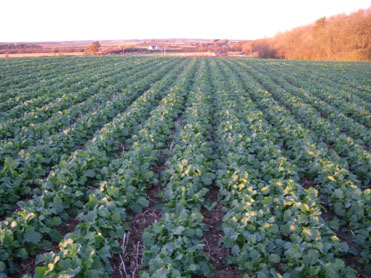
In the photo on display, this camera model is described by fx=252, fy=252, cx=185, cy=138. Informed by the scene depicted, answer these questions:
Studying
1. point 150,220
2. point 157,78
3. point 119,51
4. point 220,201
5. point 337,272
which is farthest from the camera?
point 119,51

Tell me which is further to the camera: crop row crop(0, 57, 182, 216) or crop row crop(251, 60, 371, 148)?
crop row crop(251, 60, 371, 148)

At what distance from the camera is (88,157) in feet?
18.3

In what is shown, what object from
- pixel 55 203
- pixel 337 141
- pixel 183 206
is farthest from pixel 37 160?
pixel 337 141

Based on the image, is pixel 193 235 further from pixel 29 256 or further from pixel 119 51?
pixel 119 51

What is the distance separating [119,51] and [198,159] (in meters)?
71.3

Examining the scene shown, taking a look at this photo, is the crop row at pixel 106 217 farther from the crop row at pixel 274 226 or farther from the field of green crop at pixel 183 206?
the crop row at pixel 274 226

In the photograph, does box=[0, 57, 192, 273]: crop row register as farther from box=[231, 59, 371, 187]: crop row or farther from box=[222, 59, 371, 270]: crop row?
box=[231, 59, 371, 187]: crop row

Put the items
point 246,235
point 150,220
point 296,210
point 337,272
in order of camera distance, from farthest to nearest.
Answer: point 150,220, point 296,210, point 246,235, point 337,272

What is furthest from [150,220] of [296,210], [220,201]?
[296,210]

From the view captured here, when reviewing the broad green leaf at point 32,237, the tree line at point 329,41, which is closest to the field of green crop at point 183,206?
the broad green leaf at point 32,237

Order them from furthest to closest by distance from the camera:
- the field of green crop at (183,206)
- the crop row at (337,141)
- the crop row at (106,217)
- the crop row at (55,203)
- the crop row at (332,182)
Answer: the crop row at (337,141) → the crop row at (332,182) → the crop row at (55,203) → the field of green crop at (183,206) → the crop row at (106,217)

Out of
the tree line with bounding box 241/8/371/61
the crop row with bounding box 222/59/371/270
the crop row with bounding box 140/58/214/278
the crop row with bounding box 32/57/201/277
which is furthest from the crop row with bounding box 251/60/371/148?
the tree line with bounding box 241/8/371/61

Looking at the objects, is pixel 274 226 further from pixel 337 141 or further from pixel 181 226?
pixel 337 141

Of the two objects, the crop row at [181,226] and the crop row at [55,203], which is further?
the crop row at [55,203]
